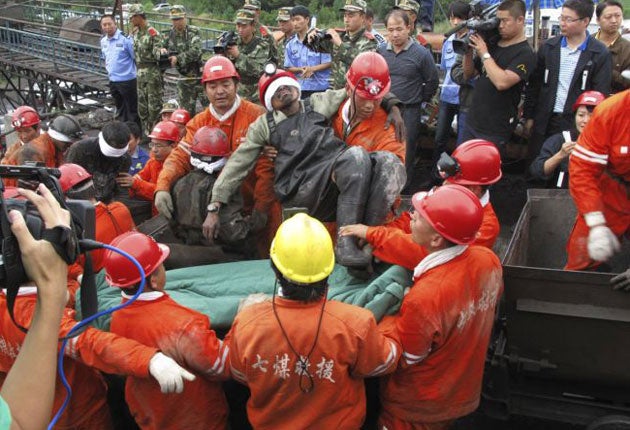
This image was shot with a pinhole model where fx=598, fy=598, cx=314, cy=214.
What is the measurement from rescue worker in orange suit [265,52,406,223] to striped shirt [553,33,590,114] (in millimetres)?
2087

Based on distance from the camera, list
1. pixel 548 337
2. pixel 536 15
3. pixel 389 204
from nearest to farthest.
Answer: pixel 548 337
pixel 389 204
pixel 536 15

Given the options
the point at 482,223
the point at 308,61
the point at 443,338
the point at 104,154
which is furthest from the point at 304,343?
the point at 308,61

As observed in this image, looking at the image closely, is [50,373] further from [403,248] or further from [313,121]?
[313,121]

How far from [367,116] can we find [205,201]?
4.19 feet

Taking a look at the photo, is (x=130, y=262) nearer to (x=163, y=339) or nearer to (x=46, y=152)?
(x=163, y=339)

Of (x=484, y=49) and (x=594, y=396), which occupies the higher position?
(x=484, y=49)

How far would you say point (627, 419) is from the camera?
3.12 meters

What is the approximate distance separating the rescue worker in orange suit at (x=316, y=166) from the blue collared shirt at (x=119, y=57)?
6.90 meters

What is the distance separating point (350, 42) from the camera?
22.0 ft

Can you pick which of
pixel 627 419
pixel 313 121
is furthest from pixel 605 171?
pixel 313 121

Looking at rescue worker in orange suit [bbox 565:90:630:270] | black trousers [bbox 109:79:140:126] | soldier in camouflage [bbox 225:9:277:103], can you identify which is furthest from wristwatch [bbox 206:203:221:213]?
black trousers [bbox 109:79:140:126]

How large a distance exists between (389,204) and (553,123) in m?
2.72

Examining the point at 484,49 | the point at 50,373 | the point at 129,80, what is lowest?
the point at 129,80

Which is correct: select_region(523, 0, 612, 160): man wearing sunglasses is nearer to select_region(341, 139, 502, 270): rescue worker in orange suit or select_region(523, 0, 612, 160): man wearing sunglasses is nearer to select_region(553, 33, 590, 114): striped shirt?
select_region(553, 33, 590, 114): striped shirt
